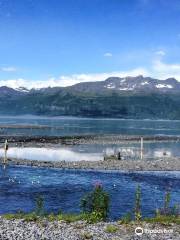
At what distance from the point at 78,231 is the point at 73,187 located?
25047mm

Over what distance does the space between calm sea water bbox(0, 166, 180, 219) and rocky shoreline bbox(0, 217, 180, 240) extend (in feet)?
31.0

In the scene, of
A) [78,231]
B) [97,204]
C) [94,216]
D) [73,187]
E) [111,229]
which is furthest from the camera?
[73,187]

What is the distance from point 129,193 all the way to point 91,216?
19.2 m

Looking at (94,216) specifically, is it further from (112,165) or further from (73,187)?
(112,165)

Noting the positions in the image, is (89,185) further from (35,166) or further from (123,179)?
(35,166)

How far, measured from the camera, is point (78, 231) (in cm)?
2436

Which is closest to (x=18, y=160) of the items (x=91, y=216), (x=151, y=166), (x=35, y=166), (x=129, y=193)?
(x=35, y=166)

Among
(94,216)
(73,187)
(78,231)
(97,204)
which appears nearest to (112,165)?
(73,187)

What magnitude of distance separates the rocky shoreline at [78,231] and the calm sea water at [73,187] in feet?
31.0

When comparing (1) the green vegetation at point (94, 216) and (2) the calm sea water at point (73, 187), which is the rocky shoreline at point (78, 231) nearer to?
(1) the green vegetation at point (94, 216)

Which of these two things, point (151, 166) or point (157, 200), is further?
point (151, 166)

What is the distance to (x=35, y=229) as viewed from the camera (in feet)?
79.8

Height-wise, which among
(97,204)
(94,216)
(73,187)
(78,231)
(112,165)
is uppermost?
(97,204)

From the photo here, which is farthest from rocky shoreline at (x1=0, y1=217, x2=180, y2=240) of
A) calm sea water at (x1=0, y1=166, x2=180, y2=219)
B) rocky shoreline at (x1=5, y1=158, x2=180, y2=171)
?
rocky shoreline at (x1=5, y1=158, x2=180, y2=171)
